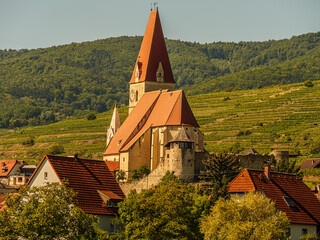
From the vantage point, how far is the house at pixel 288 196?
42125 mm

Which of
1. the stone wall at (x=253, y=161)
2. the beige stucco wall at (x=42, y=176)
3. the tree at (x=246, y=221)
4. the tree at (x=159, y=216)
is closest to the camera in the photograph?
the tree at (x=246, y=221)

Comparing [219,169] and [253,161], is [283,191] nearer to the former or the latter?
[219,169]

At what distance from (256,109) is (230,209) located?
82.0 m

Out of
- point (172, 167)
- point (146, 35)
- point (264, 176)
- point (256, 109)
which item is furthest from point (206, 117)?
point (264, 176)

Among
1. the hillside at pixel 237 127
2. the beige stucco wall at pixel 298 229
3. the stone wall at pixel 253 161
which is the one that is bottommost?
the beige stucco wall at pixel 298 229

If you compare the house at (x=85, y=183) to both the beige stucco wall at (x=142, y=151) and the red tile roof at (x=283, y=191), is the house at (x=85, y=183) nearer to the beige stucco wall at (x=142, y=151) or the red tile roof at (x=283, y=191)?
the red tile roof at (x=283, y=191)

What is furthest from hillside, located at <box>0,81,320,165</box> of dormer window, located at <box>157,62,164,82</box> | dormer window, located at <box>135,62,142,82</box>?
dormer window, located at <box>135,62,142,82</box>

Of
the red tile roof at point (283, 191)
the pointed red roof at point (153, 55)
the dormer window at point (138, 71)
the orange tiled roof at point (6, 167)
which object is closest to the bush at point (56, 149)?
the orange tiled roof at point (6, 167)

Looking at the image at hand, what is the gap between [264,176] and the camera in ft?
148

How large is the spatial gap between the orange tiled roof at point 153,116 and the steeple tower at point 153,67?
2.11 meters

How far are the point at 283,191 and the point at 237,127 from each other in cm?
6263

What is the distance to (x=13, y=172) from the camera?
99875 mm

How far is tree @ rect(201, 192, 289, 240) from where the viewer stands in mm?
36188

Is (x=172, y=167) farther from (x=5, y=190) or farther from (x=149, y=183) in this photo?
(x=5, y=190)
